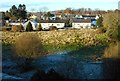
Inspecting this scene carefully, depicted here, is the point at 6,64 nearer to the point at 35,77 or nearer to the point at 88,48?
the point at 35,77

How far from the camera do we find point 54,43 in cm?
1086

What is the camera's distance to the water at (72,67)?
509 cm

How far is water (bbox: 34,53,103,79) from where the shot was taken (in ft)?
16.7

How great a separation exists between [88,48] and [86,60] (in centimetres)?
211

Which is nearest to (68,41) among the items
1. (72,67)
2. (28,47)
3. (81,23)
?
(28,47)

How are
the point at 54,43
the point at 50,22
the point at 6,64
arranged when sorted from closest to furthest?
the point at 6,64
the point at 54,43
the point at 50,22

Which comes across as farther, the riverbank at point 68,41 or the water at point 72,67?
the riverbank at point 68,41

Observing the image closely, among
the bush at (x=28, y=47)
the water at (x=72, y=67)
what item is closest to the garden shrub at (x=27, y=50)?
the bush at (x=28, y=47)

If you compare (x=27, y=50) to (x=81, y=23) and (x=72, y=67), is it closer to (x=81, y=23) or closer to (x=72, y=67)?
(x=72, y=67)

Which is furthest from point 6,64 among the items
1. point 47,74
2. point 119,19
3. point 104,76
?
point 119,19

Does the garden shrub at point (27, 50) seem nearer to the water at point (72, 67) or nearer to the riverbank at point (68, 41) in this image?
the water at point (72, 67)

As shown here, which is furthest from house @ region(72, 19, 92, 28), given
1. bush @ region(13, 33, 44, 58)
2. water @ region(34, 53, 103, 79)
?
bush @ region(13, 33, 44, 58)

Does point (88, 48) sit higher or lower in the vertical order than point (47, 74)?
lower

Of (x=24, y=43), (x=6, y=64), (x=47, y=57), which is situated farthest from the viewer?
(x=47, y=57)
